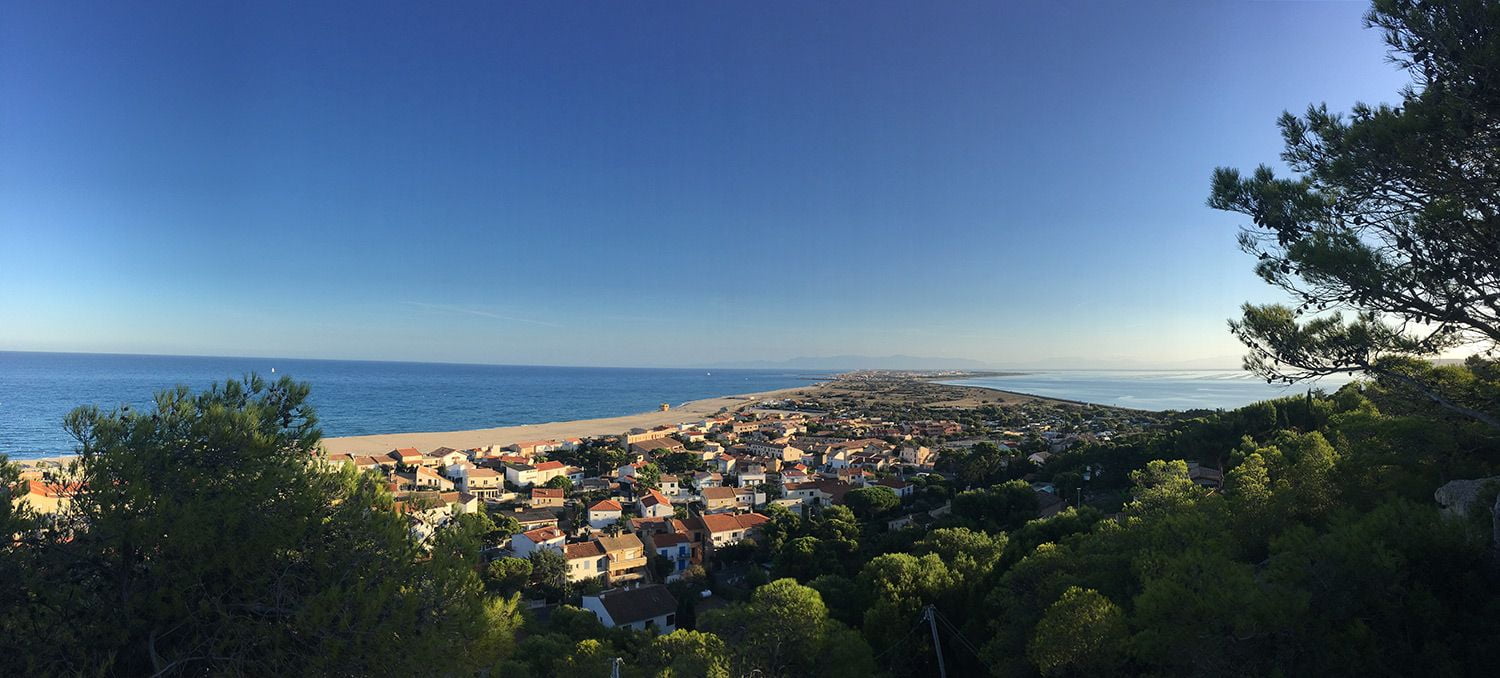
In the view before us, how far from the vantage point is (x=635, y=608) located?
15.6 m

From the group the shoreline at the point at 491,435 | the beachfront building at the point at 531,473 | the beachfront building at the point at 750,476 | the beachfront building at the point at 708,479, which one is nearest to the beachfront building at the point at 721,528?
the beachfront building at the point at 708,479

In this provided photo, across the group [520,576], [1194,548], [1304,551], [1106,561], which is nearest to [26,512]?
[1304,551]

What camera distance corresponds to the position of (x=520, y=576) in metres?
16.6

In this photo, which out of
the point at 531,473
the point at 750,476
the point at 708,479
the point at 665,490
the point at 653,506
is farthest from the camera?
the point at 750,476

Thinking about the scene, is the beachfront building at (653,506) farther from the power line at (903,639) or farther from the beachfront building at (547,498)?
the power line at (903,639)

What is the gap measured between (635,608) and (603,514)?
10.6 m

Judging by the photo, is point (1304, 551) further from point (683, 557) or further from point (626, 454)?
point (626, 454)

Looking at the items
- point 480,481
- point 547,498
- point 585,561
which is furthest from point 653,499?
point 480,481

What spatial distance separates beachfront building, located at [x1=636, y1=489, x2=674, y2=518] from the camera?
1032 inches

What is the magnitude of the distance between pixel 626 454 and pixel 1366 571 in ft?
119

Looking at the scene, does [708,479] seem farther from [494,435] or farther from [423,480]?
[494,435]

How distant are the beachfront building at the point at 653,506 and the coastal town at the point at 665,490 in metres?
0.08

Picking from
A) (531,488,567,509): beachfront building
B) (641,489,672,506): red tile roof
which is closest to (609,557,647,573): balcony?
(641,489,672,506): red tile roof

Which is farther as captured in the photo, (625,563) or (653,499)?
(653,499)
